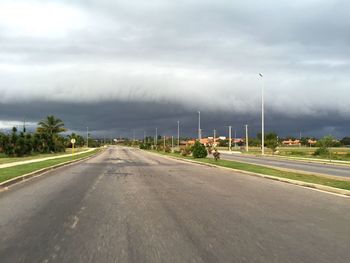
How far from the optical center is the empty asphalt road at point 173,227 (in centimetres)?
689

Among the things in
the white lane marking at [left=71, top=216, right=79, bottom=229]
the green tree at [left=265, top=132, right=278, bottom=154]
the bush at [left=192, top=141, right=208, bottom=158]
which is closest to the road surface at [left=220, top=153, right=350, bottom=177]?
the bush at [left=192, top=141, right=208, bottom=158]

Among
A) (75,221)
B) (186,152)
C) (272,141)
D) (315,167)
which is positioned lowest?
(75,221)

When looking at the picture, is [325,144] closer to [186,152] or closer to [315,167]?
[186,152]

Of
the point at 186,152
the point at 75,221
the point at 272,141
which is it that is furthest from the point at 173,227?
the point at 272,141

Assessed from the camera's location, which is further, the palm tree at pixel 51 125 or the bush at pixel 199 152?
the palm tree at pixel 51 125

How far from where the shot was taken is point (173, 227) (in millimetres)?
9125

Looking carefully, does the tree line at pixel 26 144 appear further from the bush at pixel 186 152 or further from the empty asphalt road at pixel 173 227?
the empty asphalt road at pixel 173 227

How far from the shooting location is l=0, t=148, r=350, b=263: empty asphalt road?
6.89 metres

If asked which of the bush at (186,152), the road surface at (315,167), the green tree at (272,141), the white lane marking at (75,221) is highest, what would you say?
the green tree at (272,141)

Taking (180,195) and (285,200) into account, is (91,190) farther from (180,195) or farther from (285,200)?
(285,200)

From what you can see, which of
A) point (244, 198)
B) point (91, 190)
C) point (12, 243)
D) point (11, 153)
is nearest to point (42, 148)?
point (11, 153)

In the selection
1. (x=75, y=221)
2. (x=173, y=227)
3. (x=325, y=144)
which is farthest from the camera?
(x=325, y=144)

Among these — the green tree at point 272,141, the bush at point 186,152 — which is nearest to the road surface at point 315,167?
the bush at point 186,152

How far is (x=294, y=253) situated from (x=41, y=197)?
9.59 m
